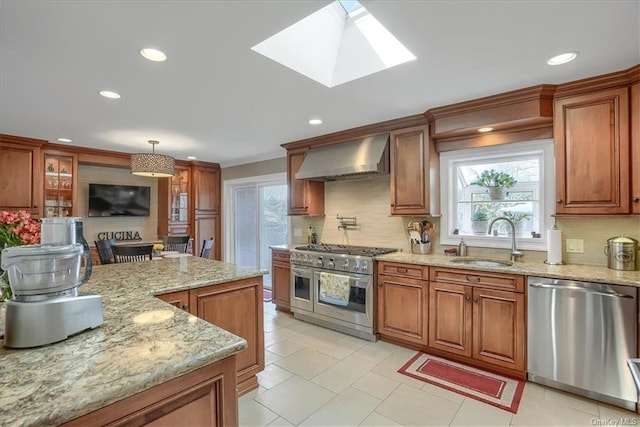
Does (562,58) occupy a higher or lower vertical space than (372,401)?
higher

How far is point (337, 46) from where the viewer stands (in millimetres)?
2486

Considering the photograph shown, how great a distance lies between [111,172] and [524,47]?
6237mm

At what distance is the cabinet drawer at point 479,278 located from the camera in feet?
8.34

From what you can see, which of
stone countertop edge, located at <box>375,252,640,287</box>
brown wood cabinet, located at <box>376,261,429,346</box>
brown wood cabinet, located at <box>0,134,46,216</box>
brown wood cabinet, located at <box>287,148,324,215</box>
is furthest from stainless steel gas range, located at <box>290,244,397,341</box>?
brown wood cabinet, located at <box>0,134,46,216</box>

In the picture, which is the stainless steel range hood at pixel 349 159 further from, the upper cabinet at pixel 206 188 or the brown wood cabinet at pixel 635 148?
the upper cabinet at pixel 206 188

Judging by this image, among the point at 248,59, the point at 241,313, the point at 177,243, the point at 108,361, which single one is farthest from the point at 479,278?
the point at 177,243

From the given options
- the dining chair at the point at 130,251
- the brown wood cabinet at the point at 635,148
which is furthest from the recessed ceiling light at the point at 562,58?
the dining chair at the point at 130,251

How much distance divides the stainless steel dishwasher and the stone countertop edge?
0.05 meters

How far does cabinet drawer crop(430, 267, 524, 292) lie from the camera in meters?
2.54

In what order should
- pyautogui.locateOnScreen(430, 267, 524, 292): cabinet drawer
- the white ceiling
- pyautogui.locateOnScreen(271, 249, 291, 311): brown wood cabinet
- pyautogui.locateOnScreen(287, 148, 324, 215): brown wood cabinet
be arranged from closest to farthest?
the white ceiling, pyautogui.locateOnScreen(430, 267, 524, 292): cabinet drawer, pyautogui.locateOnScreen(271, 249, 291, 311): brown wood cabinet, pyautogui.locateOnScreen(287, 148, 324, 215): brown wood cabinet

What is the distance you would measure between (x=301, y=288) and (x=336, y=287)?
62 centimetres

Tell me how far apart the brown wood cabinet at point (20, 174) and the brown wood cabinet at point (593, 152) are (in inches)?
238

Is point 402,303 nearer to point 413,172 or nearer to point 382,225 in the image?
point 382,225

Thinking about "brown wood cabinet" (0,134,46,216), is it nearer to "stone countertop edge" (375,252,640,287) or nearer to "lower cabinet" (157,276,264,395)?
"lower cabinet" (157,276,264,395)
